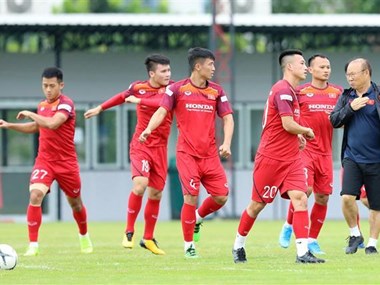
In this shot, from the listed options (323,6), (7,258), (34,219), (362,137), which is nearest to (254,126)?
(34,219)

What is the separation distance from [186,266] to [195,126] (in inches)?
80.7

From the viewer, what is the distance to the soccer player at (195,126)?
51.4 ft

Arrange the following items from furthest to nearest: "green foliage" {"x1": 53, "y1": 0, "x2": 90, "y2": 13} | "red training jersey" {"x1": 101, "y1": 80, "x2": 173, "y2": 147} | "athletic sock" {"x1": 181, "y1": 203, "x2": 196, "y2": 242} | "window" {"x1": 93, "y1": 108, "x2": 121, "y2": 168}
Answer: "green foliage" {"x1": 53, "y1": 0, "x2": 90, "y2": 13} → "window" {"x1": 93, "y1": 108, "x2": 121, "y2": 168} → "red training jersey" {"x1": 101, "y1": 80, "x2": 173, "y2": 147} → "athletic sock" {"x1": 181, "y1": 203, "x2": 196, "y2": 242}

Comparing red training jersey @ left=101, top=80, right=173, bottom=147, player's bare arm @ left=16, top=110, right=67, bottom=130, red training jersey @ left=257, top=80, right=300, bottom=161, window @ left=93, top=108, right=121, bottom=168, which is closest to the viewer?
red training jersey @ left=257, top=80, right=300, bottom=161

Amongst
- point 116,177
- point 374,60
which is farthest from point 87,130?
point 374,60

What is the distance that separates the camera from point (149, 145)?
17.9 meters

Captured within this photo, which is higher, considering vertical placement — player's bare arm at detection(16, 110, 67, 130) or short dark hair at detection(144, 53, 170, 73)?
short dark hair at detection(144, 53, 170, 73)

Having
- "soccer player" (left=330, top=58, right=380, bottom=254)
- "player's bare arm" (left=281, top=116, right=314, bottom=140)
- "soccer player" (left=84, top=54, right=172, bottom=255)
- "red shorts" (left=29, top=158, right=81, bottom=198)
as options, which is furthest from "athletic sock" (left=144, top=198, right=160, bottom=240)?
"player's bare arm" (left=281, top=116, right=314, bottom=140)

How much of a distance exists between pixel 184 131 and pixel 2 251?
9.11 feet

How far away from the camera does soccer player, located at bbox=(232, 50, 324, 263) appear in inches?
568

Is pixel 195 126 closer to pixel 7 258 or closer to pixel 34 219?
pixel 34 219

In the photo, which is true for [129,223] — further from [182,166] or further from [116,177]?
[116,177]

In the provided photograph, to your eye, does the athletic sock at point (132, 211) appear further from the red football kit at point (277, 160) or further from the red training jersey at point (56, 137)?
the red football kit at point (277, 160)

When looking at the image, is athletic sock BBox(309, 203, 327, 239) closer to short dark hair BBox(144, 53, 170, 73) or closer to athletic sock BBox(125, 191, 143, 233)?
athletic sock BBox(125, 191, 143, 233)
